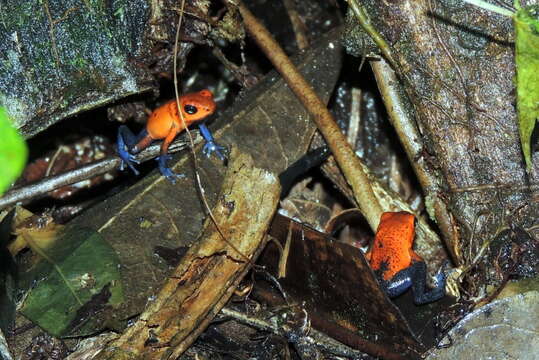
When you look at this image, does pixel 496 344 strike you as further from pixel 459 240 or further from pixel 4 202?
pixel 4 202

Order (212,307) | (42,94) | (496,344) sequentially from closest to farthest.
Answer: (496,344)
(212,307)
(42,94)

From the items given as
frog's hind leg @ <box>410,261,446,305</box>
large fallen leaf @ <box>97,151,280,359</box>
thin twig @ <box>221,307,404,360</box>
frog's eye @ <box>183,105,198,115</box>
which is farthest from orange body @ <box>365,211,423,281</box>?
frog's eye @ <box>183,105,198,115</box>

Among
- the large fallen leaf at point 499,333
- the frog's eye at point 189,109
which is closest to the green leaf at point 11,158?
the large fallen leaf at point 499,333

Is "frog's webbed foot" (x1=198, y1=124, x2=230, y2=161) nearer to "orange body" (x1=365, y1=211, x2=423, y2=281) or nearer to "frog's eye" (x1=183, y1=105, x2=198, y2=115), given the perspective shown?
"frog's eye" (x1=183, y1=105, x2=198, y2=115)

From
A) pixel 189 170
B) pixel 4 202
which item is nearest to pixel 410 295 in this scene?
pixel 189 170

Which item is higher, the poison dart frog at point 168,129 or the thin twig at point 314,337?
the poison dart frog at point 168,129

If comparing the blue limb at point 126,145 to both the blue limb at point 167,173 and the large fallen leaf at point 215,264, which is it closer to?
the blue limb at point 167,173
